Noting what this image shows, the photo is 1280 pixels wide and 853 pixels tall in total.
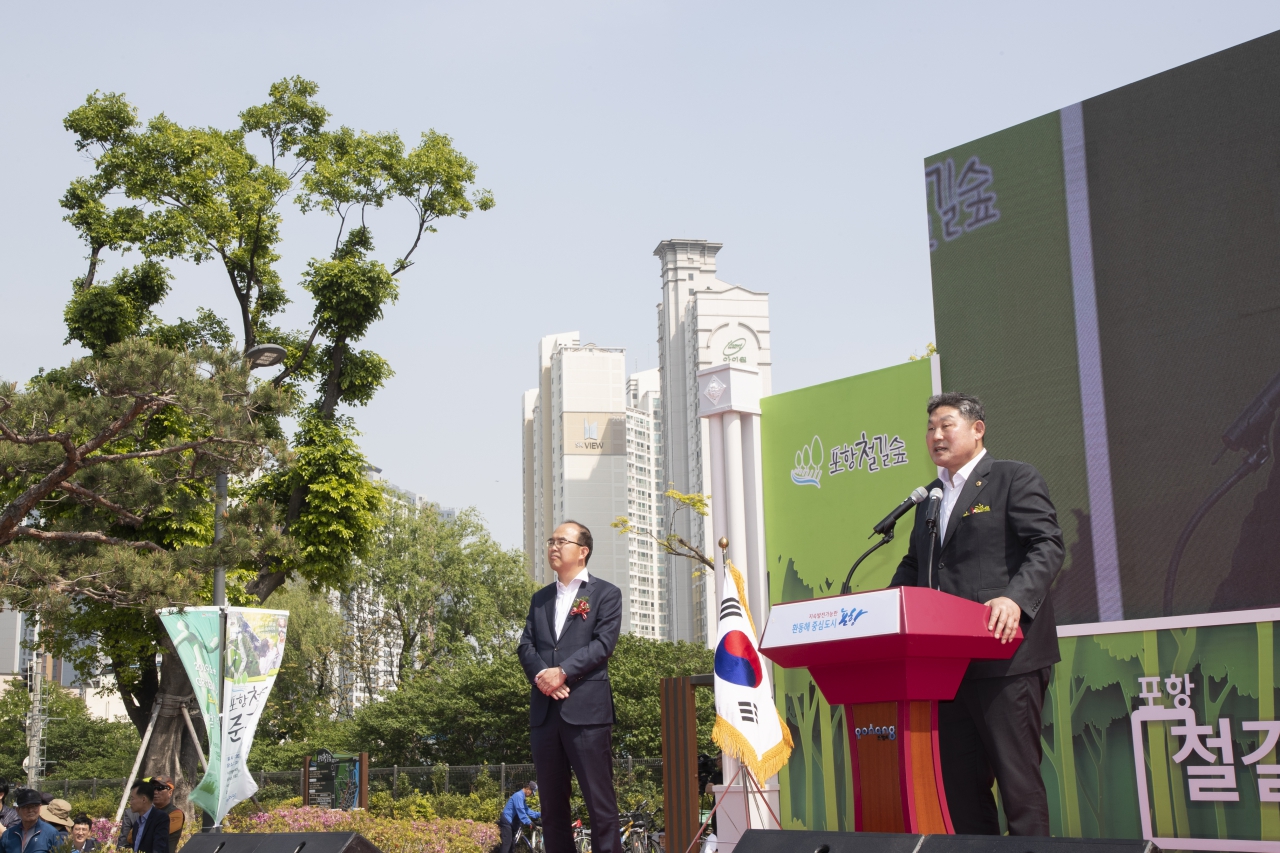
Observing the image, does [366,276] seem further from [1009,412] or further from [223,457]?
[1009,412]

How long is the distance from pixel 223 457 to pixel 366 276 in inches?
203

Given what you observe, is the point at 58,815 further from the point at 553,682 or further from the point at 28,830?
the point at 553,682

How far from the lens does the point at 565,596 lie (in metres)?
3.93

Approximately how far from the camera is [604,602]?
12.8 ft

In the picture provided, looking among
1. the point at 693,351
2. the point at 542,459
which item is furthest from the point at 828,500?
the point at 542,459

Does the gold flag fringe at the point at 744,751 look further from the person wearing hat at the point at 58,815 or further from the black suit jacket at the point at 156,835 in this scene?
the person wearing hat at the point at 58,815

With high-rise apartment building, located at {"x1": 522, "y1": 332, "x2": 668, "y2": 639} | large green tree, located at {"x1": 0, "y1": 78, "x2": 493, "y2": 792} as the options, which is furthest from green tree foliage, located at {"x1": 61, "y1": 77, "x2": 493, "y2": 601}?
high-rise apartment building, located at {"x1": 522, "y1": 332, "x2": 668, "y2": 639}

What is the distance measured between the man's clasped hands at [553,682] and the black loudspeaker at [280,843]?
818 millimetres

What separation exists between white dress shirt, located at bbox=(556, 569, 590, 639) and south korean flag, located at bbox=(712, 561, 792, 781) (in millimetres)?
1917

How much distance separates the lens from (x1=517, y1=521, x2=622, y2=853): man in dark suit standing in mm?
3598

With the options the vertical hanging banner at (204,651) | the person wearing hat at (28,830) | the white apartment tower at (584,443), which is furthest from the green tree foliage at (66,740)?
the white apartment tower at (584,443)

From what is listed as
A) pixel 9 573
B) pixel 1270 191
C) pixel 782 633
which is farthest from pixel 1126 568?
pixel 9 573

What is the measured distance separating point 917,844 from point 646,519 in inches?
3260

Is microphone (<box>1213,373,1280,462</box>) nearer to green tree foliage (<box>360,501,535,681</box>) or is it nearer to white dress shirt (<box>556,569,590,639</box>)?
white dress shirt (<box>556,569,590,639</box>)
